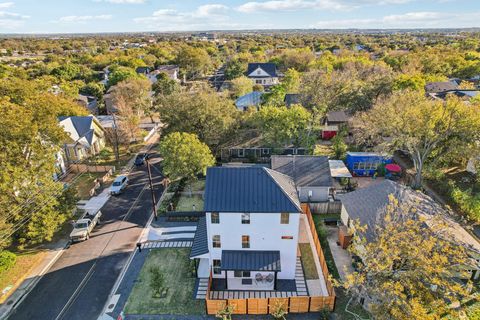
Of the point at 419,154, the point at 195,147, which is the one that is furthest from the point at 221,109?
the point at 419,154

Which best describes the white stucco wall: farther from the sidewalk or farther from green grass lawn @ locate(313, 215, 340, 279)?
the sidewalk

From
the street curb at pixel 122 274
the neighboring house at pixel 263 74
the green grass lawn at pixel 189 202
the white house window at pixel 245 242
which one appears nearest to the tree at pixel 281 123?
the green grass lawn at pixel 189 202

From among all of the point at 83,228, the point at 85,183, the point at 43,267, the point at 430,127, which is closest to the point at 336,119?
the point at 430,127

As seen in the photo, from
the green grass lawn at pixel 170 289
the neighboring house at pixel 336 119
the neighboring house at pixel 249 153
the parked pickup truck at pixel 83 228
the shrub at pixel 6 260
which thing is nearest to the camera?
the green grass lawn at pixel 170 289

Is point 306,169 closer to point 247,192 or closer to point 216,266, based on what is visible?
point 247,192

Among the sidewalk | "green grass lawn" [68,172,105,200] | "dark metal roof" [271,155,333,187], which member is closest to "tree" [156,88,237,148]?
"dark metal roof" [271,155,333,187]

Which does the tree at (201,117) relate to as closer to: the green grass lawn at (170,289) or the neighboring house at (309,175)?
the neighboring house at (309,175)
